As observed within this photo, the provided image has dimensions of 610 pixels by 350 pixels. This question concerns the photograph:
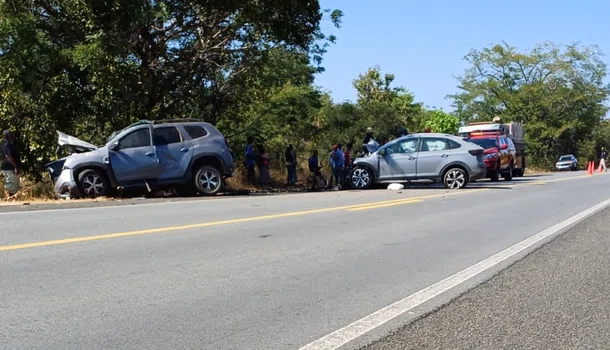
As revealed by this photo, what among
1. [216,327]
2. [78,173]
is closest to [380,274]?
[216,327]

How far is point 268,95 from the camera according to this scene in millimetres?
26609

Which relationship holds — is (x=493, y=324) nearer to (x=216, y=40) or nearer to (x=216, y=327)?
(x=216, y=327)

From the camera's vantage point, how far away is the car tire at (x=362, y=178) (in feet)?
69.7

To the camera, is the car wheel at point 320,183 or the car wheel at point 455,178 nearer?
the car wheel at point 455,178

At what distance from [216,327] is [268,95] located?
21.6 m

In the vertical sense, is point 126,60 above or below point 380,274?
above

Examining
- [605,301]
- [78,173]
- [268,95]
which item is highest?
[268,95]

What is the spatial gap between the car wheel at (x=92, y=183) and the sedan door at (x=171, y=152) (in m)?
1.47

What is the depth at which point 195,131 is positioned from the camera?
58.3ft

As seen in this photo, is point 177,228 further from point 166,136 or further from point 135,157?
point 166,136

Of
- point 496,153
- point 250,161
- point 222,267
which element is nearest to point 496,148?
point 496,153

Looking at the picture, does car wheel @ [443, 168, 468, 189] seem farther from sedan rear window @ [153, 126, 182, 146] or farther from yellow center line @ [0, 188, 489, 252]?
sedan rear window @ [153, 126, 182, 146]

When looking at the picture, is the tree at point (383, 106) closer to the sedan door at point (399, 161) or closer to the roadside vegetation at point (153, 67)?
the roadside vegetation at point (153, 67)

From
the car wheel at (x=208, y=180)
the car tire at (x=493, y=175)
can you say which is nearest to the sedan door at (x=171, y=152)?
the car wheel at (x=208, y=180)
